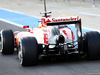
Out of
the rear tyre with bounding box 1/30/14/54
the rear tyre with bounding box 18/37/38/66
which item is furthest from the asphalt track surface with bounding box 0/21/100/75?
the rear tyre with bounding box 1/30/14/54

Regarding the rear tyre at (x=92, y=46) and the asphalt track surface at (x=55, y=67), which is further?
the rear tyre at (x=92, y=46)

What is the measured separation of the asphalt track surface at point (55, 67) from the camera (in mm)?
10927

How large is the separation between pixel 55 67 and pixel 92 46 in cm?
138

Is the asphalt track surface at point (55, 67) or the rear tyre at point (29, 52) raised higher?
the rear tyre at point (29, 52)

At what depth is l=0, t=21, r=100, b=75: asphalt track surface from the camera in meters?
10.9

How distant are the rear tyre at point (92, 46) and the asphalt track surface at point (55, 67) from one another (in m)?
0.18

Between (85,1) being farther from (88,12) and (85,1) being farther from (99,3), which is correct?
(88,12)

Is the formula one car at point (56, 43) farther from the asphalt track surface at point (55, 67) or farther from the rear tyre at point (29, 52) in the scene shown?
the asphalt track surface at point (55, 67)

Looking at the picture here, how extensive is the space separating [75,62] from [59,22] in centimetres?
132

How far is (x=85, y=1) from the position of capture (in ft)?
128

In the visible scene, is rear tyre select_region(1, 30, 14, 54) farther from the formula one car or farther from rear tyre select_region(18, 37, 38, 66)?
rear tyre select_region(18, 37, 38, 66)

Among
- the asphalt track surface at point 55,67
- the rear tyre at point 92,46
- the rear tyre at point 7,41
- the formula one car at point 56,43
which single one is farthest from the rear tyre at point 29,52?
the rear tyre at point 7,41

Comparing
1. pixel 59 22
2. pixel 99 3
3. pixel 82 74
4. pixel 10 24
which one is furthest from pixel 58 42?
pixel 99 3

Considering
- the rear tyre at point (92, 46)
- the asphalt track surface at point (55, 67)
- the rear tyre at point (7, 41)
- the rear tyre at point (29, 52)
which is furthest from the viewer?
the rear tyre at point (7, 41)
